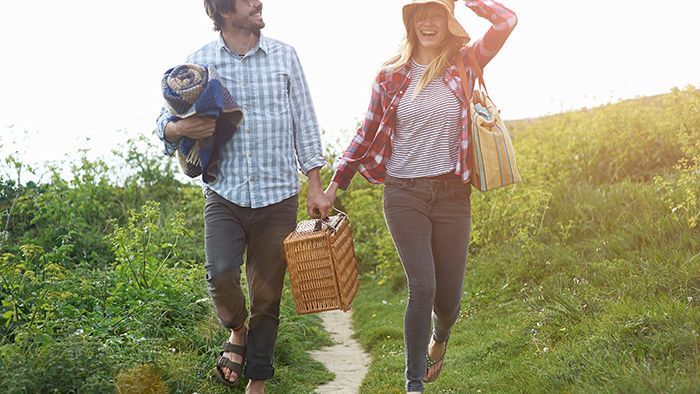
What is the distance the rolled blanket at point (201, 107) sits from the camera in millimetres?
3035

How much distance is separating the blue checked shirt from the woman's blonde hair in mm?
650

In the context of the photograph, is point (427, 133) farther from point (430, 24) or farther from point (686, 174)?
point (686, 174)

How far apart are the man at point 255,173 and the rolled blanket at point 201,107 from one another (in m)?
0.07

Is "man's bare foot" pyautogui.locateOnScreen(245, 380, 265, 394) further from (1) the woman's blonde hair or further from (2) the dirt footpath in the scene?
(1) the woman's blonde hair

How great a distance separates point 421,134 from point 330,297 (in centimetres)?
106

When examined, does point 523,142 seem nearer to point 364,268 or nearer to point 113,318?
point 364,268

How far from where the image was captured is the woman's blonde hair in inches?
132

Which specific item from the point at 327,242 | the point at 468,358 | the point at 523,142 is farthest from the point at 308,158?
the point at 523,142

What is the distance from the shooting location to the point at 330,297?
3.21 m

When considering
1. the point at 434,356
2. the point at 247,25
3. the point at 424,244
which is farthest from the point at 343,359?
the point at 247,25

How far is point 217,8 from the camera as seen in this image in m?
3.31

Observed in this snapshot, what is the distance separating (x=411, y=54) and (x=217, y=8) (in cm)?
117

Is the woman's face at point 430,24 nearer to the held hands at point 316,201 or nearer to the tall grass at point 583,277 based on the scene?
the held hands at point 316,201

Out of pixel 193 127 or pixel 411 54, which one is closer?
pixel 193 127
